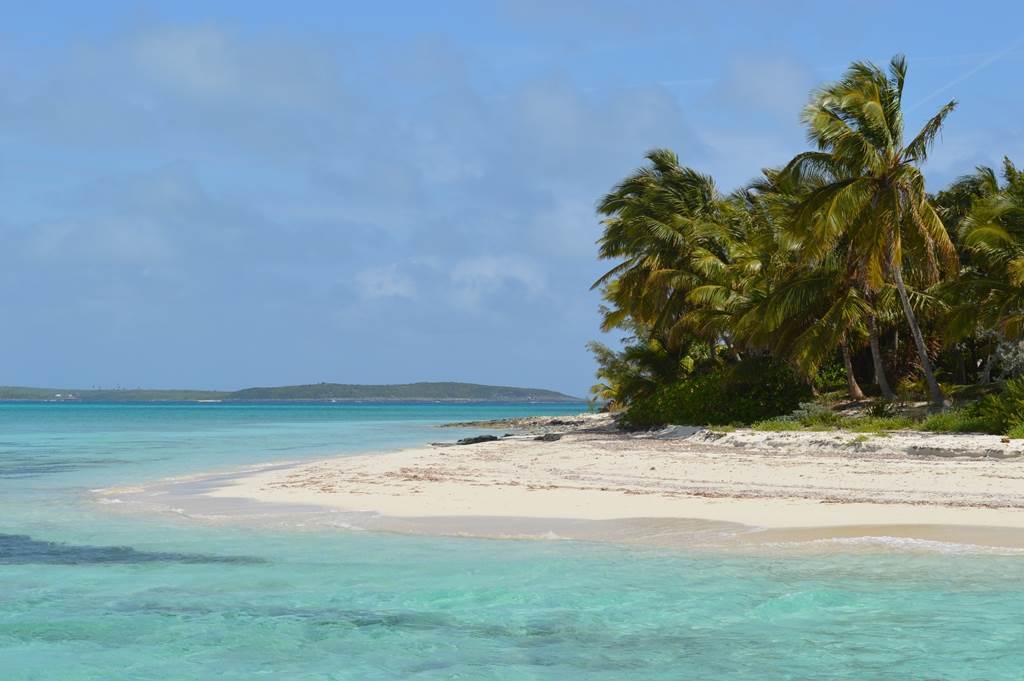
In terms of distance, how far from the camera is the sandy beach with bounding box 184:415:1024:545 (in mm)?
12711

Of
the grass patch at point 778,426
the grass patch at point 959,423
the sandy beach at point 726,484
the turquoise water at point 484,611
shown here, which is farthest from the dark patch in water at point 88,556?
the grass patch at point 778,426

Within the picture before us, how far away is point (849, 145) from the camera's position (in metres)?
23.3

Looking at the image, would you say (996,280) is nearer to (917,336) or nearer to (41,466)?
(917,336)

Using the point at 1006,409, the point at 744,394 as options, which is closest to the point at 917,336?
the point at 1006,409

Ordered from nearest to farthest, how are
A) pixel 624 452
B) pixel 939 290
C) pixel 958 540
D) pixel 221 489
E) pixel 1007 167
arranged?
1. pixel 958 540
2. pixel 221 489
3. pixel 624 452
4. pixel 939 290
5. pixel 1007 167

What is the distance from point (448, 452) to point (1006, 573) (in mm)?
18997

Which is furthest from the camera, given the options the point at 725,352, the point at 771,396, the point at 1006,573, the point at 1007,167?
the point at 725,352

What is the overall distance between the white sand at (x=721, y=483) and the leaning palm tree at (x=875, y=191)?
5.29 meters

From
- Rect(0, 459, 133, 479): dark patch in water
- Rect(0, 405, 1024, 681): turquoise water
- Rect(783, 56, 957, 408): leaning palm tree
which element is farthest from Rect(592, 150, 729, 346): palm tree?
Rect(0, 405, 1024, 681): turquoise water

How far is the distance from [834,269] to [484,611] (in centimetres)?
1986

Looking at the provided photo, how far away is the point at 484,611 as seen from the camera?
8508 millimetres

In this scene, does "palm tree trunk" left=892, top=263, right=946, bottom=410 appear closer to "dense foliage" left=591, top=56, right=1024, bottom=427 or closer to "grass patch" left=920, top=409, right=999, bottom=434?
"dense foliage" left=591, top=56, right=1024, bottom=427

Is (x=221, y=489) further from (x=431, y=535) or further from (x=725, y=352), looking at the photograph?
(x=725, y=352)

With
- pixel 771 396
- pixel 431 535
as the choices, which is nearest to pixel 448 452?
pixel 771 396
